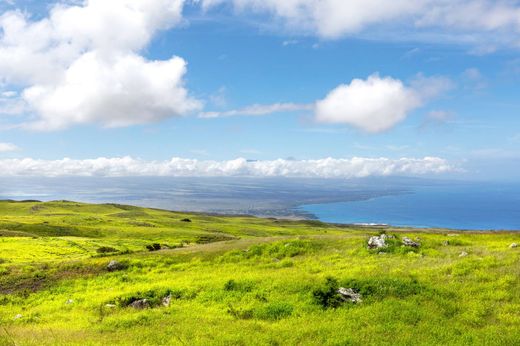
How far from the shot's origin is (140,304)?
2530cm

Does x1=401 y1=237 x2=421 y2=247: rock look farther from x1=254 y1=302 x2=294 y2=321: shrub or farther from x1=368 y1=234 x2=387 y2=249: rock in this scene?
x1=254 y1=302 x2=294 y2=321: shrub

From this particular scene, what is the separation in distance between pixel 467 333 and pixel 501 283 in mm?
7559

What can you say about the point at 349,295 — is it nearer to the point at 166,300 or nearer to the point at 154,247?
the point at 166,300

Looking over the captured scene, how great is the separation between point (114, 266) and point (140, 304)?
1572 cm

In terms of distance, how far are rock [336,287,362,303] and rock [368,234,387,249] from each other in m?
13.7

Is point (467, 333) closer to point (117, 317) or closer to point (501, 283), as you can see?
point (501, 283)

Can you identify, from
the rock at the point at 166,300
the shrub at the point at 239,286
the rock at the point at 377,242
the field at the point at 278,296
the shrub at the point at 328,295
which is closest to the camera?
the field at the point at 278,296

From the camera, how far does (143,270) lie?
124 feet

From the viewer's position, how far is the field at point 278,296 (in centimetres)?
1703

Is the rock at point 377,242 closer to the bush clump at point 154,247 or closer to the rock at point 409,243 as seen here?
the rock at point 409,243

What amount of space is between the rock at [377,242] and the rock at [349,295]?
1371 centimetres

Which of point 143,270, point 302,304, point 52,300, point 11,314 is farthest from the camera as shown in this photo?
point 143,270

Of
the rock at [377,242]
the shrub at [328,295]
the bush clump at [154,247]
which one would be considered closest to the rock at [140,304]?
the shrub at [328,295]

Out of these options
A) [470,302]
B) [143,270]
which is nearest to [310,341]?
[470,302]
